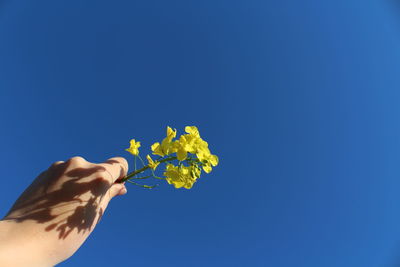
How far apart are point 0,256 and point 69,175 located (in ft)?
2.03

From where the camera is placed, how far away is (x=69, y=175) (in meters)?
1.71

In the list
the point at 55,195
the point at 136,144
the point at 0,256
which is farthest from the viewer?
the point at 136,144

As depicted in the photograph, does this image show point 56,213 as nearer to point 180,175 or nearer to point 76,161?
point 76,161

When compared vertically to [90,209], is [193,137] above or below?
above

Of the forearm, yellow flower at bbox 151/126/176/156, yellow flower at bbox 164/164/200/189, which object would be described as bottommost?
the forearm

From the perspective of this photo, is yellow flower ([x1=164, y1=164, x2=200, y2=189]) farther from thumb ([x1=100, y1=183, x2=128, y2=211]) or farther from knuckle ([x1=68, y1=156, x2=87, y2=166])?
knuckle ([x1=68, y1=156, x2=87, y2=166])

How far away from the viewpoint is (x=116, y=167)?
191 cm

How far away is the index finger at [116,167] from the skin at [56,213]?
0.01 meters

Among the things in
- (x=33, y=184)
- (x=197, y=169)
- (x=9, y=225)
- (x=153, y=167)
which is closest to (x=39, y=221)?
(x=9, y=225)

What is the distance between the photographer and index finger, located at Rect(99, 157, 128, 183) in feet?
5.91

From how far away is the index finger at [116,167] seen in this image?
5.91 ft

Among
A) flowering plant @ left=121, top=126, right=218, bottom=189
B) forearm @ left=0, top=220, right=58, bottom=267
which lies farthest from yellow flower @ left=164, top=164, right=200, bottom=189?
forearm @ left=0, top=220, right=58, bottom=267

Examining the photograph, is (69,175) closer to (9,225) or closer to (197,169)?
(9,225)

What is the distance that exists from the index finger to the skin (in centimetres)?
1
